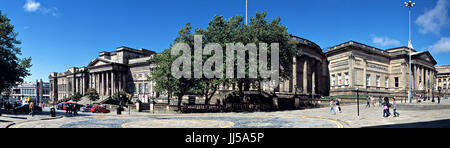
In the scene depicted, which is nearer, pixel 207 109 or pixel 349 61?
pixel 207 109

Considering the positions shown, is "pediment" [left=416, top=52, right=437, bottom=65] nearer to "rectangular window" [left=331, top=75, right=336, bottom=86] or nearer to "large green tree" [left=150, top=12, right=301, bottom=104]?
"rectangular window" [left=331, top=75, right=336, bottom=86]

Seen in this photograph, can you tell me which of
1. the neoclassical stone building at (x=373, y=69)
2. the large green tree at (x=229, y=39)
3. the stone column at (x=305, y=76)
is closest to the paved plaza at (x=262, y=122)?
the large green tree at (x=229, y=39)

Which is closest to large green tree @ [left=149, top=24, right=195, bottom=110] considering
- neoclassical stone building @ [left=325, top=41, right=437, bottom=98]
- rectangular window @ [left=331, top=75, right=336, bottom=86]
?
neoclassical stone building @ [left=325, top=41, right=437, bottom=98]

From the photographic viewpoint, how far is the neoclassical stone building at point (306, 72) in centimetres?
5431

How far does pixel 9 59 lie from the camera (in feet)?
125

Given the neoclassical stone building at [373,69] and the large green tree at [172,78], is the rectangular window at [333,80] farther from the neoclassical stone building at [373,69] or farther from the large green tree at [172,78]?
the large green tree at [172,78]

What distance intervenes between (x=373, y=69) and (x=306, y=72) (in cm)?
1969

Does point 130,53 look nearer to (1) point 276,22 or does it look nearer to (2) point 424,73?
(1) point 276,22

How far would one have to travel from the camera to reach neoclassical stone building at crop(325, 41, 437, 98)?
60906 millimetres

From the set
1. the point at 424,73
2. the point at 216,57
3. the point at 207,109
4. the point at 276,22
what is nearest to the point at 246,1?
the point at 276,22

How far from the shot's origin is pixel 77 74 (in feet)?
343

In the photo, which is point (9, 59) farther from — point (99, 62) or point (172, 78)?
point (99, 62)
